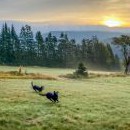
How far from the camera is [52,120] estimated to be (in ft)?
92.9

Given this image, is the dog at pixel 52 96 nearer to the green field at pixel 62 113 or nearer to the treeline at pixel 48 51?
the green field at pixel 62 113

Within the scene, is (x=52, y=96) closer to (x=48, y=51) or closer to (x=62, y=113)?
(x=62, y=113)

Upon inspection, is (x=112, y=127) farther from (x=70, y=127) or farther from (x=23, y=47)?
(x=23, y=47)

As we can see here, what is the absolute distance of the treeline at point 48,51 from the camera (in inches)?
5571

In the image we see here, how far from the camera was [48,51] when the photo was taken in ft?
503

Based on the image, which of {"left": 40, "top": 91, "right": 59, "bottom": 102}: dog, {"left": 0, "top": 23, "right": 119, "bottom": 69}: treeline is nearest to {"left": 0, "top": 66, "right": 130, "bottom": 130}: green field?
{"left": 40, "top": 91, "right": 59, "bottom": 102}: dog

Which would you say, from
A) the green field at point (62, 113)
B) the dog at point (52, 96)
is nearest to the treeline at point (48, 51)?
the green field at point (62, 113)

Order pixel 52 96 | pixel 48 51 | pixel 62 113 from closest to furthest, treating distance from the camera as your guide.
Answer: pixel 62 113, pixel 52 96, pixel 48 51

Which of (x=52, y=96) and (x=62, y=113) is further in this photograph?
(x=52, y=96)

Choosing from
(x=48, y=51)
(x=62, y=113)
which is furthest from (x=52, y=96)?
(x=48, y=51)

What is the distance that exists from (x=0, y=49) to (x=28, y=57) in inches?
456

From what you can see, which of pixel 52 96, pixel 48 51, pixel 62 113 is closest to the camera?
pixel 62 113

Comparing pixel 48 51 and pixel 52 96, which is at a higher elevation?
pixel 48 51

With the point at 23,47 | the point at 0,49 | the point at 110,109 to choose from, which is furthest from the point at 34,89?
the point at 23,47
